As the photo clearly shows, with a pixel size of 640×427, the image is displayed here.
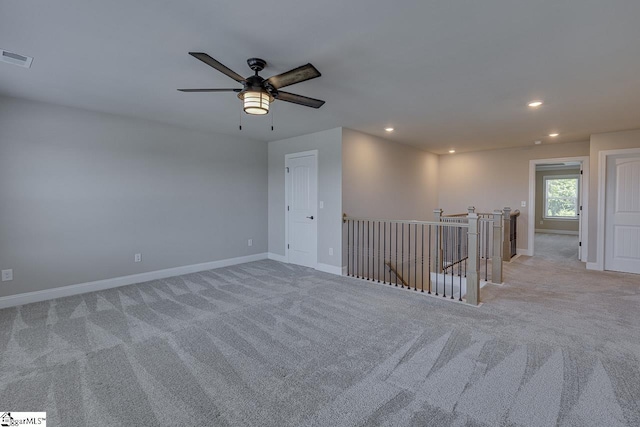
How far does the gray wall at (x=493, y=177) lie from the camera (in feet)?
20.9

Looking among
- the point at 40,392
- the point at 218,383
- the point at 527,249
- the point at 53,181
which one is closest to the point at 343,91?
the point at 218,383

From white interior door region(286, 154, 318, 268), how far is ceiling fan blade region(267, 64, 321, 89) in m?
2.92

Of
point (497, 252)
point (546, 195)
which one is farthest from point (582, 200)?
point (546, 195)

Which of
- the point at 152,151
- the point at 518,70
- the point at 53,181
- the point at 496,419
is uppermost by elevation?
the point at 518,70

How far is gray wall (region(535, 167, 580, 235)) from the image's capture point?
10.4 m

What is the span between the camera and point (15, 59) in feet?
8.41

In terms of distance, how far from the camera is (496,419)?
1.71 m

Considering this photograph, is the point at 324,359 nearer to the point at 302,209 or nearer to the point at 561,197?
the point at 302,209

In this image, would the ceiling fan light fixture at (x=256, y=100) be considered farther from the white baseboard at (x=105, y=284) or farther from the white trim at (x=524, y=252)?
the white trim at (x=524, y=252)

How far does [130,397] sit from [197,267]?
3.39 metres

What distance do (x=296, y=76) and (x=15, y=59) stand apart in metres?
2.49

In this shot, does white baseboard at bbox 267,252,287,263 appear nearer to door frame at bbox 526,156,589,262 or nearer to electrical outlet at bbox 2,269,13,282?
electrical outlet at bbox 2,269,13,282

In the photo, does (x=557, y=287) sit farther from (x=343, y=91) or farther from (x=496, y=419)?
(x=343, y=91)

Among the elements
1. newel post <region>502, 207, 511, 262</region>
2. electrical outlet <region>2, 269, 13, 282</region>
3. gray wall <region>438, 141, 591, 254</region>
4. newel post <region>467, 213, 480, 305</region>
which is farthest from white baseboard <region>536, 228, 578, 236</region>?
electrical outlet <region>2, 269, 13, 282</region>
